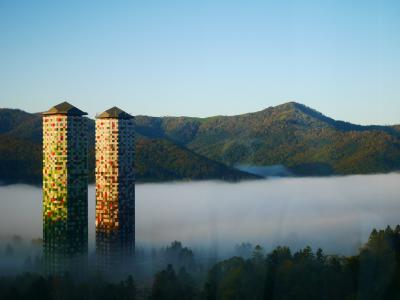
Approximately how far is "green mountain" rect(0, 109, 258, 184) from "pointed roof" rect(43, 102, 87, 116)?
17.8m

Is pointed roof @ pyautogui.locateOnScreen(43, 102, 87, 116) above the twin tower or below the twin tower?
above

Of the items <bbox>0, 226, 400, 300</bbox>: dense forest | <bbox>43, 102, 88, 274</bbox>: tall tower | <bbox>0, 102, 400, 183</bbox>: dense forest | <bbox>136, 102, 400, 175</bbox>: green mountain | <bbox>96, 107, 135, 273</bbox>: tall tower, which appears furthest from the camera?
<bbox>136, 102, 400, 175</bbox>: green mountain

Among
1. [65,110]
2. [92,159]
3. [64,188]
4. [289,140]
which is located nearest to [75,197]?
[64,188]

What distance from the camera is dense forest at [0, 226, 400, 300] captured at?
22922 millimetres

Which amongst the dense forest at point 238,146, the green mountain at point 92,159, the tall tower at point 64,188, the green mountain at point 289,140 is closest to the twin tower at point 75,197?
the tall tower at point 64,188

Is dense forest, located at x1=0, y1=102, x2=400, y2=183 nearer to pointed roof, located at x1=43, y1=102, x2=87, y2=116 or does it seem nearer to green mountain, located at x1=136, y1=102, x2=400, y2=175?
green mountain, located at x1=136, y1=102, x2=400, y2=175

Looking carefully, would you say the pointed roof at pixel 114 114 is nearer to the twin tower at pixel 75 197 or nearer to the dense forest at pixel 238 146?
the twin tower at pixel 75 197

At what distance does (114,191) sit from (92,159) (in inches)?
758

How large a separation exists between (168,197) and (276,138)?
2523 cm

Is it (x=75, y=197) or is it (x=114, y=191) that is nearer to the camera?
(x=75, y=197)

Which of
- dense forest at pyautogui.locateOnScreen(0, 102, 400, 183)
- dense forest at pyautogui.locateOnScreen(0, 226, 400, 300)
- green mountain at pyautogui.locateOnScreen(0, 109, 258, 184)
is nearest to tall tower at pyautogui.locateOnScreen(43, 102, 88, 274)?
dense forest at pyautogui.locateOnScreen(0, 226, 400, 300)

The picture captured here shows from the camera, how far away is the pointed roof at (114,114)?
42.6 metres

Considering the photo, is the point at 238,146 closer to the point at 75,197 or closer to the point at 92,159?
the point at 92,159

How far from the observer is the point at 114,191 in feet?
138
